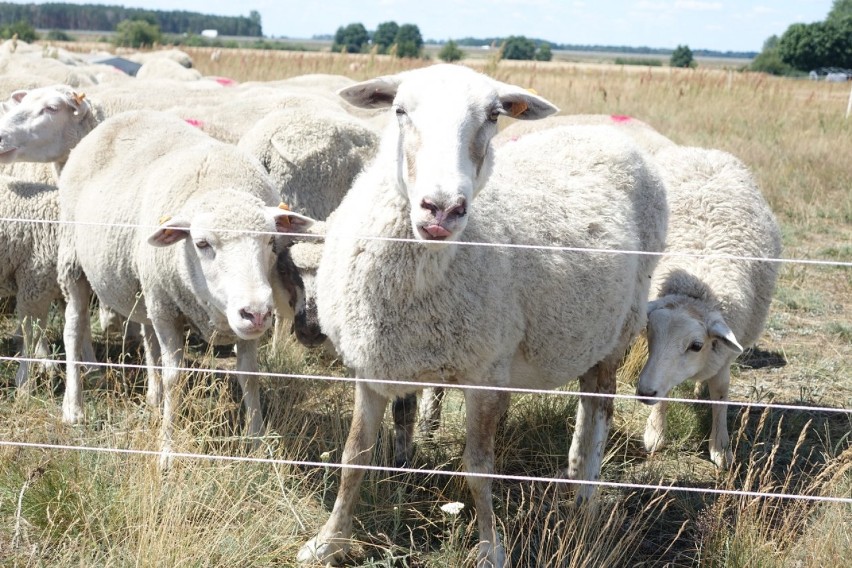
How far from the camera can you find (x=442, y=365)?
3.19 metres

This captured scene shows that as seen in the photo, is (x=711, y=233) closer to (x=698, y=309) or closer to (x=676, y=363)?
(x=698, y=309)

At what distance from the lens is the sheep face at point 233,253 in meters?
3.57

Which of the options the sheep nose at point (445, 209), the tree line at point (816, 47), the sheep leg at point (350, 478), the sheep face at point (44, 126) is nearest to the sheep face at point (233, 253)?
the sheep leg at point (350, 478)

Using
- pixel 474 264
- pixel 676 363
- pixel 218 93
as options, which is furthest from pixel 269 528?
pixel 218 93

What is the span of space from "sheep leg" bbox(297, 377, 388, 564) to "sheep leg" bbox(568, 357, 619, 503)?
113cm

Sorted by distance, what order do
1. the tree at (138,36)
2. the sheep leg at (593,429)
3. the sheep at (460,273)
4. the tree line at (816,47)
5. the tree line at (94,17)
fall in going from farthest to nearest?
1. the tree line at (94,17)
2. the tree line at (816,47)
3. the tree at (138,36)
4. the sheep leg at (593,429)
5. the sheep at (460,273)

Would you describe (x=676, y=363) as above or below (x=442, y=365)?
below

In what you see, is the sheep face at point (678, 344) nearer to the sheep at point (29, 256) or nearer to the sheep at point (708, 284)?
the sheep at point (708, 284)

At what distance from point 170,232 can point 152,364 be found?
120cm

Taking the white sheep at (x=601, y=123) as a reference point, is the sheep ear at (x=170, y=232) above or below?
below

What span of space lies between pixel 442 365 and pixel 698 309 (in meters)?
1.89

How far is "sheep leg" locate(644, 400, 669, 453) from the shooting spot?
448 cm

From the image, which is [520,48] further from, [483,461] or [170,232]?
[483,461]

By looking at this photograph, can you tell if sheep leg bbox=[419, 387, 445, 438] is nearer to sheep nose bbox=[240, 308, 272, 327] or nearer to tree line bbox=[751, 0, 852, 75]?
sheep nose bbox=[240, 308, 272, 327]
